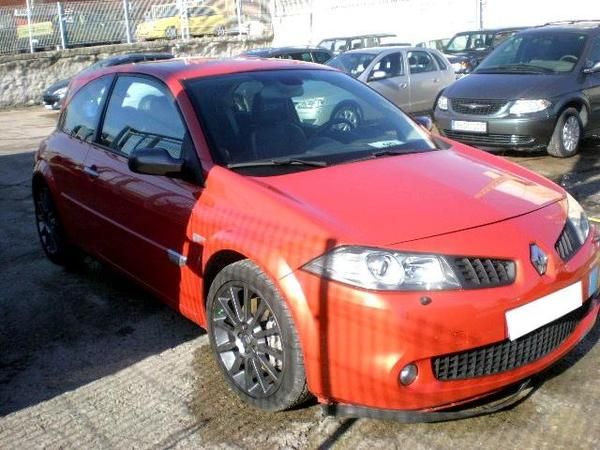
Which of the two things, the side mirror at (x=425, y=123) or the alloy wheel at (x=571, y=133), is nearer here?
the side mirror at (x=425, y=123)

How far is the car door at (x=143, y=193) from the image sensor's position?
3.85 m

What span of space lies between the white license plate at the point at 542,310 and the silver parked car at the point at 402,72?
9.50 metres

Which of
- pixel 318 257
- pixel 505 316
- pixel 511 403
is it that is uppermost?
pixel 318 257

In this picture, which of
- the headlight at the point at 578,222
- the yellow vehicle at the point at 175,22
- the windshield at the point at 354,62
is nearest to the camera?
the headlight at the point at 578,222

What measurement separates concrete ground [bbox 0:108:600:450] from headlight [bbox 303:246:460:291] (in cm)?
71

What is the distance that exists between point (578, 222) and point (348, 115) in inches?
58.0

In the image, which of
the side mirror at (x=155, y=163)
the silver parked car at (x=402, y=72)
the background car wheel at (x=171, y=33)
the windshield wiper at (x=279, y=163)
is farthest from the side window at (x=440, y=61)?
the background car wheel at (x=171, y=33)

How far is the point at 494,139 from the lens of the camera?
8.84 meters

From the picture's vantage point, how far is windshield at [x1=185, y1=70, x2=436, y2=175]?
12.5 feet

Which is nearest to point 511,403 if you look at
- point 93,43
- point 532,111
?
point 532,111

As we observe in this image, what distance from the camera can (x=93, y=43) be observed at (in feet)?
73.9

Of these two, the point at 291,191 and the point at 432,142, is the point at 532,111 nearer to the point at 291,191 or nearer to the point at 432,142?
the point at 432,142

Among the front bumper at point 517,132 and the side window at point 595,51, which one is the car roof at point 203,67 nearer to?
the front bumper at point 517,132

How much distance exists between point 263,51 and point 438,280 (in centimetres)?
1272
